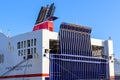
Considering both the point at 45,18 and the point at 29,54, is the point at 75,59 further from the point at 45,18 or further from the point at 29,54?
the point at 45,18

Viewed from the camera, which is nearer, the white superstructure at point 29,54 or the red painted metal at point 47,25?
the white superstructure at point 29,54

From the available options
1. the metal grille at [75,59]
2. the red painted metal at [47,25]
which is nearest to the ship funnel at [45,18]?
the red painted metal at [47,25]

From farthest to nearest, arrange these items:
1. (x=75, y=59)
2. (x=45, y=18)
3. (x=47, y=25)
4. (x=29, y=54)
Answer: (x=45, y=18) → (x=47, y=25) → (x=75, y=59) → (x=29, y=54)

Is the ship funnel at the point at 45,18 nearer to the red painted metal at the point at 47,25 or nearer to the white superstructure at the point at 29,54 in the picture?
the red painted metal at the point at 47,25

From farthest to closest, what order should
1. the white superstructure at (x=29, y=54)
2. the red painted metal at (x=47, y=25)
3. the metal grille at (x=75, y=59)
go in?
the red painted metal at (x=47, y=25) → the metal grille at (x=75, y=59) → the white superstructure at (x=29, y=54)

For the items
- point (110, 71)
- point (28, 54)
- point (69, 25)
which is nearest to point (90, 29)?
point (69, 25)

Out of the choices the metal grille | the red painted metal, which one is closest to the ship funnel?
the red painted metal

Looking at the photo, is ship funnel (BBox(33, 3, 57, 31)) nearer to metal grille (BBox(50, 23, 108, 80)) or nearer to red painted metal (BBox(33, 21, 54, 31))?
red painted metal (BBox(33, 21, 54, 31))

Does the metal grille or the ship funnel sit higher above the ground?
the ship funnel

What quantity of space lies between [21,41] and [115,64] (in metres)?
16.5

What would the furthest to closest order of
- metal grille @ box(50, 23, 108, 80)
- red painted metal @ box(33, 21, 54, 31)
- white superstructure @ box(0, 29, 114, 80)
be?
red painted metal @ box(33, 21, 54, 31) → metal grille @ box(50, 23, 108, 80) → white superstructure @ box(0, 29, 114, 80)

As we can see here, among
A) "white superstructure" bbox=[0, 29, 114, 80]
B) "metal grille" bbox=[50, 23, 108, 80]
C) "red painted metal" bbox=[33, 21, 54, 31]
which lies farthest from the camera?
"red painted metal" bbox=[33, 21, 54, 31]

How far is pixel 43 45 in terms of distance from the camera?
37.7 m

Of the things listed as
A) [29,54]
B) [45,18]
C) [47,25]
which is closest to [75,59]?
[47,25]
